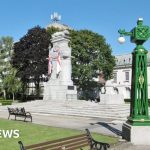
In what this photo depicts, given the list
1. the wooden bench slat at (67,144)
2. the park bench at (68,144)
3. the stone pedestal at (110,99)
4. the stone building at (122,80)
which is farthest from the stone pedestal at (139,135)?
the stone building at (122,80)

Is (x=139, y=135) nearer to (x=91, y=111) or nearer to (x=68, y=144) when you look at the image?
(x=68, y=144)

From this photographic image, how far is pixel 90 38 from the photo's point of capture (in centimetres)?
5097

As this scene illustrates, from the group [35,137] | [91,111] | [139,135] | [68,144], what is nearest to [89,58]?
[91,111]

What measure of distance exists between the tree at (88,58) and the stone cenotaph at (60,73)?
28.6 feet

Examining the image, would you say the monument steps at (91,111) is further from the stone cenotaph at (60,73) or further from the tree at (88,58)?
the tree at (88,58)

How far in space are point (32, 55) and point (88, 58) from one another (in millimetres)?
8647

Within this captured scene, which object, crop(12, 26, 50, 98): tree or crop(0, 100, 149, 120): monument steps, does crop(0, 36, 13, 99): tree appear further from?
crop(0, 100, 149, 120): monument steps

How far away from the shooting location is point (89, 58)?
50.9 metres

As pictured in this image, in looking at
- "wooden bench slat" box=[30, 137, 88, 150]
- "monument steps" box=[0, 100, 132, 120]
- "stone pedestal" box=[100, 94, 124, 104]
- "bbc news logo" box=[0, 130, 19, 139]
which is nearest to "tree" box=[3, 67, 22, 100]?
"monument steps" box=[0, 100, 132, 120]

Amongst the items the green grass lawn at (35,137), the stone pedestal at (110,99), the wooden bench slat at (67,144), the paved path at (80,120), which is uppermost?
the stone pedestal at (110,99)

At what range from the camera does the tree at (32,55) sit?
5056cm

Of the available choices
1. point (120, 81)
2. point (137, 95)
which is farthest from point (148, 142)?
point (120, 81)

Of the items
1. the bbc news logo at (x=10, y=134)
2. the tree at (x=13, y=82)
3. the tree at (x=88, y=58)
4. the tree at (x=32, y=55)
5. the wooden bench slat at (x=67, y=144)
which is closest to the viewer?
the wooden bench slat at (x=67, y=144)

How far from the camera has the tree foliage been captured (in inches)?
1959
